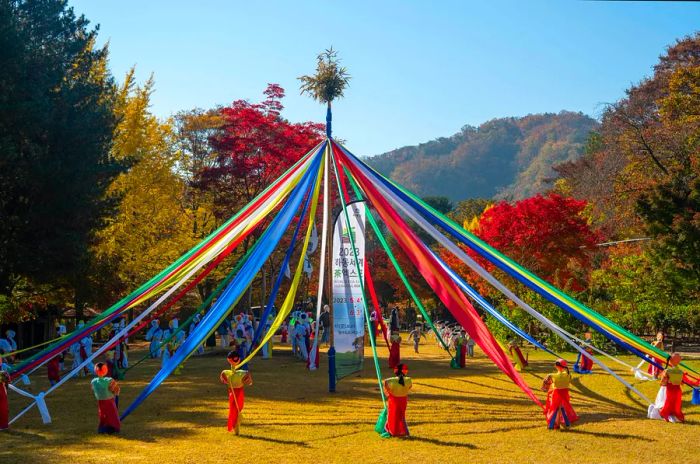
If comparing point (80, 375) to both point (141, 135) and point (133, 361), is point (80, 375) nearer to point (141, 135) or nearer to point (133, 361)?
point (133, 361)

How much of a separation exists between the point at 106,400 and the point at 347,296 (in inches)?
226

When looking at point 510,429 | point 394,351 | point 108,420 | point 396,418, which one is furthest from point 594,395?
point 108,420

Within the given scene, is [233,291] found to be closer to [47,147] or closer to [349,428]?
[349,428]

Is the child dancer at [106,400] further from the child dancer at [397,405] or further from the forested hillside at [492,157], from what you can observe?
the forested hillside at [492,157]

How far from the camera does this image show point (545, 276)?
31141 mm

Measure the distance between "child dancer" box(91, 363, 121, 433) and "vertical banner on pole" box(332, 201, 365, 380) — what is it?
17.3ft

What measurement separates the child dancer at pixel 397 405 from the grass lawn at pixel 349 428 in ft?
0.87

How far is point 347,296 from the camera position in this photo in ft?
49.0

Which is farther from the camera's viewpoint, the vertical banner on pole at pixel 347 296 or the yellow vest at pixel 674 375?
the vertical banner on pole at pixel 347 296

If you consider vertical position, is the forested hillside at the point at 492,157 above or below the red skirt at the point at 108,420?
above

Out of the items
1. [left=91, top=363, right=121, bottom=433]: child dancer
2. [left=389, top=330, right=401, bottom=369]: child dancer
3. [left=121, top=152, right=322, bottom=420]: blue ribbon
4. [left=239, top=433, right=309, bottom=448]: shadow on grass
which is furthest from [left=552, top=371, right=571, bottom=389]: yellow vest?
[left=389, top=330, right=401, bottom=369]: child dancer

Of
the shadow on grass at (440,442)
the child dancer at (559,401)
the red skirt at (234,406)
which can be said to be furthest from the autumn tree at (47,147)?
the child dancer at (559,401)

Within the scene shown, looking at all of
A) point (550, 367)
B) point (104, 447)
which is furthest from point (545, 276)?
point (104, 447)

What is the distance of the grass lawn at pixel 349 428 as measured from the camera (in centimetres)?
954
